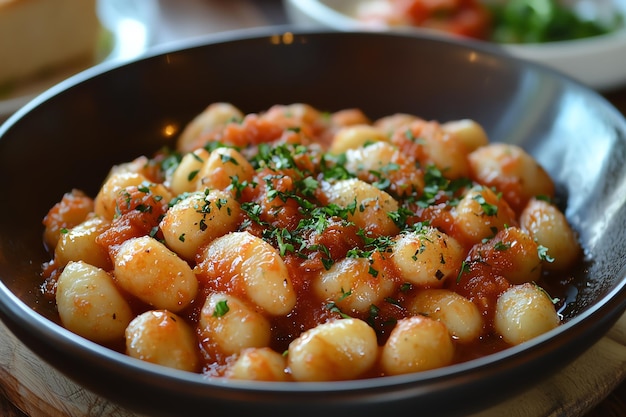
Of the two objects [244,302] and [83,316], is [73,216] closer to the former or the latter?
[83,316]

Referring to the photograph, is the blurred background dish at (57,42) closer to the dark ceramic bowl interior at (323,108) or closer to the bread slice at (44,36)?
the bread slice at (44,36)

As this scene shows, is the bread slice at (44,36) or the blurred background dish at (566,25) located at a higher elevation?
the bread slice at (44,36)

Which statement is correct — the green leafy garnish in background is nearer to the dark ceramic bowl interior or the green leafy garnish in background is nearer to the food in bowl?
the dark ceramic bowl interior

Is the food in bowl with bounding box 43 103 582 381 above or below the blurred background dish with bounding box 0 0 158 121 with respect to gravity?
below

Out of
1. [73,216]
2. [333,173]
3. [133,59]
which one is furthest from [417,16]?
[73,216]

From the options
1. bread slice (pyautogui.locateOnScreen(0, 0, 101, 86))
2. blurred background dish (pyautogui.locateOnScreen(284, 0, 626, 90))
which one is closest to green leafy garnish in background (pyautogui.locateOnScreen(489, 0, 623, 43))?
blurred background dish (pyautogui.locateOnScreen(284, 0, 626, 90))

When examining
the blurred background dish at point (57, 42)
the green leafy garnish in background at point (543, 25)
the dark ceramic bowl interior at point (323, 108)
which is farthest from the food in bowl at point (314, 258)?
the green leafy garnish in background at point (543, 25)
